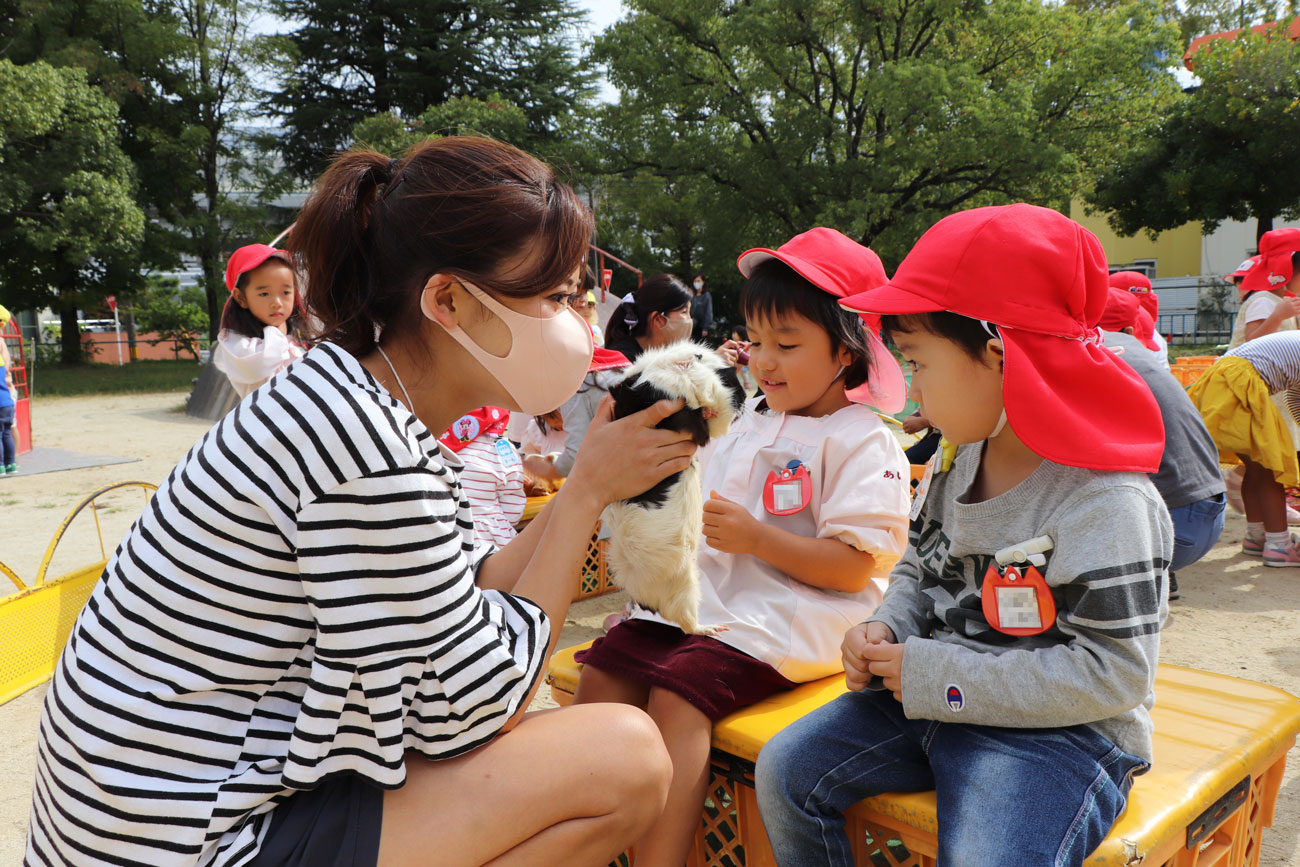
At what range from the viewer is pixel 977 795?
1.37m

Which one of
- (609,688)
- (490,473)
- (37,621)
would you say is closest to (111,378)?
(37,621)

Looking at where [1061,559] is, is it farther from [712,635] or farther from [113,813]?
[113,813]

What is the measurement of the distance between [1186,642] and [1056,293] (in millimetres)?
3022

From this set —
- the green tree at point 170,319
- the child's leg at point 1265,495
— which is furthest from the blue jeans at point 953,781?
the green tree at point 170,319

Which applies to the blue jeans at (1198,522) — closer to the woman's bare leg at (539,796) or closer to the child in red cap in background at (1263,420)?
the child in red cap in background at (1263,420)

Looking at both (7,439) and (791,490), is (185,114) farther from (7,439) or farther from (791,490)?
(791,490)

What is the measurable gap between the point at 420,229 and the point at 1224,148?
77.5 feet

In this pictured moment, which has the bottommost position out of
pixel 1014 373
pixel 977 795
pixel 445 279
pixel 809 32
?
pixel 977 795

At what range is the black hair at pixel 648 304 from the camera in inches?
192

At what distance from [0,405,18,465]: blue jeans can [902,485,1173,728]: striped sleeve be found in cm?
991

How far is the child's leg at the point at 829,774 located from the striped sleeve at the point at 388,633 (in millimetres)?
564

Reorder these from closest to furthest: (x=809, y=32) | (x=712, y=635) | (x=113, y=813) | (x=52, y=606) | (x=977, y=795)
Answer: (x=113, y=813)
(x=977, y=795)
(x=712, y=635)
(x=52, y=606)
(x=809, y=32)

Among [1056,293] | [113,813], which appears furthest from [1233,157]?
[113,813]

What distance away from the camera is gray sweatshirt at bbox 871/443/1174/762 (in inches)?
53.2
